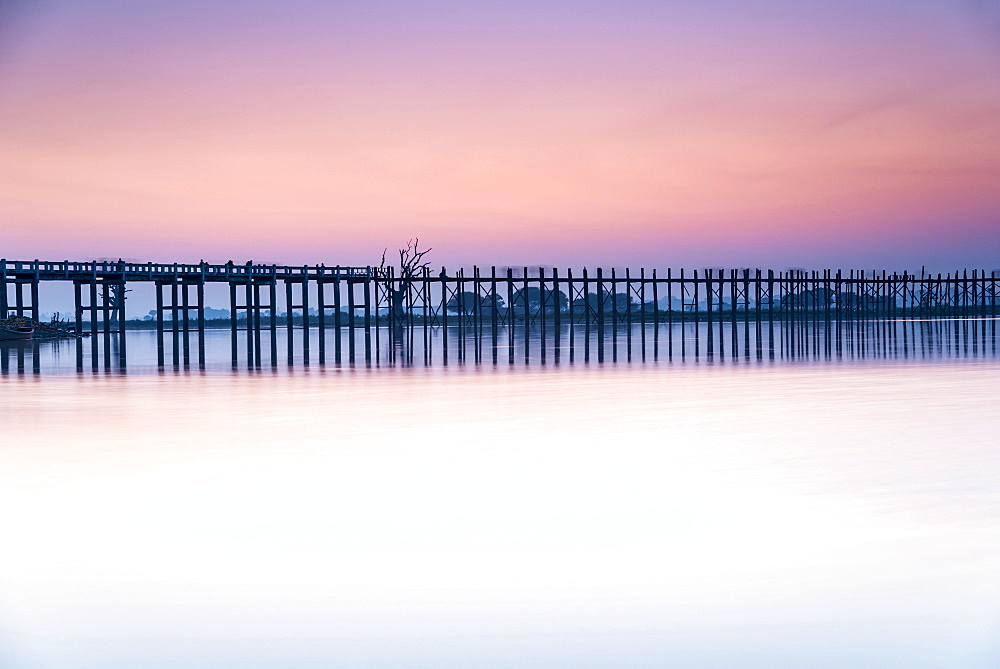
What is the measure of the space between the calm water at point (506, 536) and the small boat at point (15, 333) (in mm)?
28829

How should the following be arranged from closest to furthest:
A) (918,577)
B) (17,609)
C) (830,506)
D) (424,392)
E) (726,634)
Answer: (726,634)
(17,609)
(918,577)
(830,506)
(424,392)

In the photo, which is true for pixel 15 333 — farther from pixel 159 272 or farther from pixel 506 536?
pixel 506 536

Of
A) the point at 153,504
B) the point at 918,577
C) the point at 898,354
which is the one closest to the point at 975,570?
the point at 918,577

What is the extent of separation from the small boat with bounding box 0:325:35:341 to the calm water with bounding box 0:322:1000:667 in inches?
1135

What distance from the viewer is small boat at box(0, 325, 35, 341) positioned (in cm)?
4056

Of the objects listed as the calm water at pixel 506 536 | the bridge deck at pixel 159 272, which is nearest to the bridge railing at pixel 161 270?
the bridge deck at pixel 159 272

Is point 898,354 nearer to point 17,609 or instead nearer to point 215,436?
point 215,436

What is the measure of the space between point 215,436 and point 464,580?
688 centimetres

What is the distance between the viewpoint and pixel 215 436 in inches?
478

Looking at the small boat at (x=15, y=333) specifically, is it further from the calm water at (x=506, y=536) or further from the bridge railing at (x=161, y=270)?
the calm water at (x=506, y=536)

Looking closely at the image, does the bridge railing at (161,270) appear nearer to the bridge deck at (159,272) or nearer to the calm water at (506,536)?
the bridge deck at (159,272)

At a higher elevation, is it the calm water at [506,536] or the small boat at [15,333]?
the small boat at [15,333]

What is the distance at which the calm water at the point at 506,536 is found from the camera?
16.3 feet

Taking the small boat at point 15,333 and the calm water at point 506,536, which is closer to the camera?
the calm water at point 506,536
